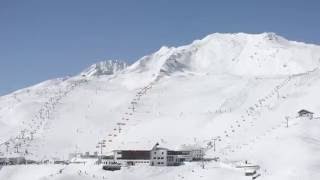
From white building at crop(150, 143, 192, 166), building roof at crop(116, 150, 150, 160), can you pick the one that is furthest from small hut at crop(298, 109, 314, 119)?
building roof at crop(116, 150, 150, 160)

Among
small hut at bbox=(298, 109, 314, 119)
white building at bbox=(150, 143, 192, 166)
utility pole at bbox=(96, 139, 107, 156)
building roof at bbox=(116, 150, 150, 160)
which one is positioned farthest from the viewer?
utility pole at bbox=(96, 139, 107, 156)

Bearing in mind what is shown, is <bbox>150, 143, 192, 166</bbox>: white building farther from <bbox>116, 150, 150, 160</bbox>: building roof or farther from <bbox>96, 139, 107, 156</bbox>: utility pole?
<bbox>96, 139, 107, 156</bbox>: utility pole

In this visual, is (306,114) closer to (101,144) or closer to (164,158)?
(164,158)

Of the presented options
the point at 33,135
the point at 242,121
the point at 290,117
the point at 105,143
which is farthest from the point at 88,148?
the point at 290,117

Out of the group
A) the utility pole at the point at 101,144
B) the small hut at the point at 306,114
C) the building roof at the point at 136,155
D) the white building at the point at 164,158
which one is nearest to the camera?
the white building at the point at 164,158

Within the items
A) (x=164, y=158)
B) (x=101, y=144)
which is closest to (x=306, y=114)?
(x=164, y=158)

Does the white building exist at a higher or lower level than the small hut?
lower

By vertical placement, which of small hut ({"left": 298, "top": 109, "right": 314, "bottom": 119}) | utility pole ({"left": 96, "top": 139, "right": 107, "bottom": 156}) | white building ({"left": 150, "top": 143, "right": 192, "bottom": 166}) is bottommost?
white building ({"left": 150, "top": 143, "right": 192, "bottom": 166})

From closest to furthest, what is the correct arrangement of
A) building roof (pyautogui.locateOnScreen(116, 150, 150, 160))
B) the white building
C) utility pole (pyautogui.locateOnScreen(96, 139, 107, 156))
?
1. the white building
2. building roof (pyautogui.locateOnScreen(116, 150, 150, 160))
3. utility pole (pyautogui.locateOnScreen(96, 139, 107, 156))

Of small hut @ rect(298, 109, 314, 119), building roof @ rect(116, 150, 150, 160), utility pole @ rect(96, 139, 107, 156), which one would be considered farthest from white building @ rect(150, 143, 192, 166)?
utility pole @ rect(96, 139, 107, 156)

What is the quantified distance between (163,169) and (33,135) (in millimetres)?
72762

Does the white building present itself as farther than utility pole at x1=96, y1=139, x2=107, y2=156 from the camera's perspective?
No

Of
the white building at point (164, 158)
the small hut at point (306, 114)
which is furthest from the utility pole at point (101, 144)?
the small hut at point (306, 114)

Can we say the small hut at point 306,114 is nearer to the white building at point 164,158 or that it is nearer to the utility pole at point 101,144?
the white building at point 164,158
